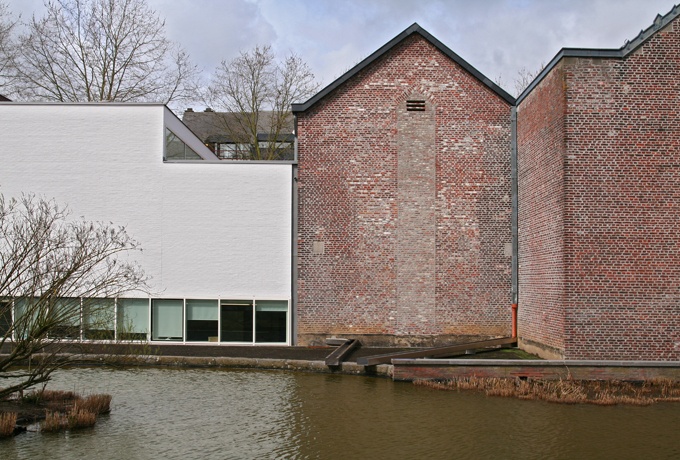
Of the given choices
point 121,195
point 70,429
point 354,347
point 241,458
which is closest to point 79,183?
point 121,195

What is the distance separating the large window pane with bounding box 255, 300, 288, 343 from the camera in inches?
710

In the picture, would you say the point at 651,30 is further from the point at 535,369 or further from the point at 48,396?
the point at 48,396

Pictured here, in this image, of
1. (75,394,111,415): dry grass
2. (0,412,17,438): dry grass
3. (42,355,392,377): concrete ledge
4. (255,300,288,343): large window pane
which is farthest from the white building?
(0,412,17,438): dry grass

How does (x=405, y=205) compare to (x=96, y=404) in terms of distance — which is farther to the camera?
(x=405, y=205)

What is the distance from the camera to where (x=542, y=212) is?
15375 mm

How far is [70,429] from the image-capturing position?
9.41 meters

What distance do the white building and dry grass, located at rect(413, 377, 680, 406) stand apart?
6.64 metres

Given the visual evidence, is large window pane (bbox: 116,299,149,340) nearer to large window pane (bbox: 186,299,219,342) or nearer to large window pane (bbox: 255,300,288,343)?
large window pane (bbox: 186,299,219,342)

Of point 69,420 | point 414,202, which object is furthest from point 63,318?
point 414,202

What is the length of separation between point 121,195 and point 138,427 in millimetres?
10112

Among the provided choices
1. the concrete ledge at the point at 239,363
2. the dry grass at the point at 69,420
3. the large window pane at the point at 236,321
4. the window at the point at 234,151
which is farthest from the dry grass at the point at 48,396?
the window at the point at 234,151

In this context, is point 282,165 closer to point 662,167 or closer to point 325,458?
point 662,167

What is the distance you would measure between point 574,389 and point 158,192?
464 inches

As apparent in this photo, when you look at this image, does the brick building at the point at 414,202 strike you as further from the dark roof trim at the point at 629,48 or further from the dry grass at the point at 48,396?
the dry grass at the point at 48,396
